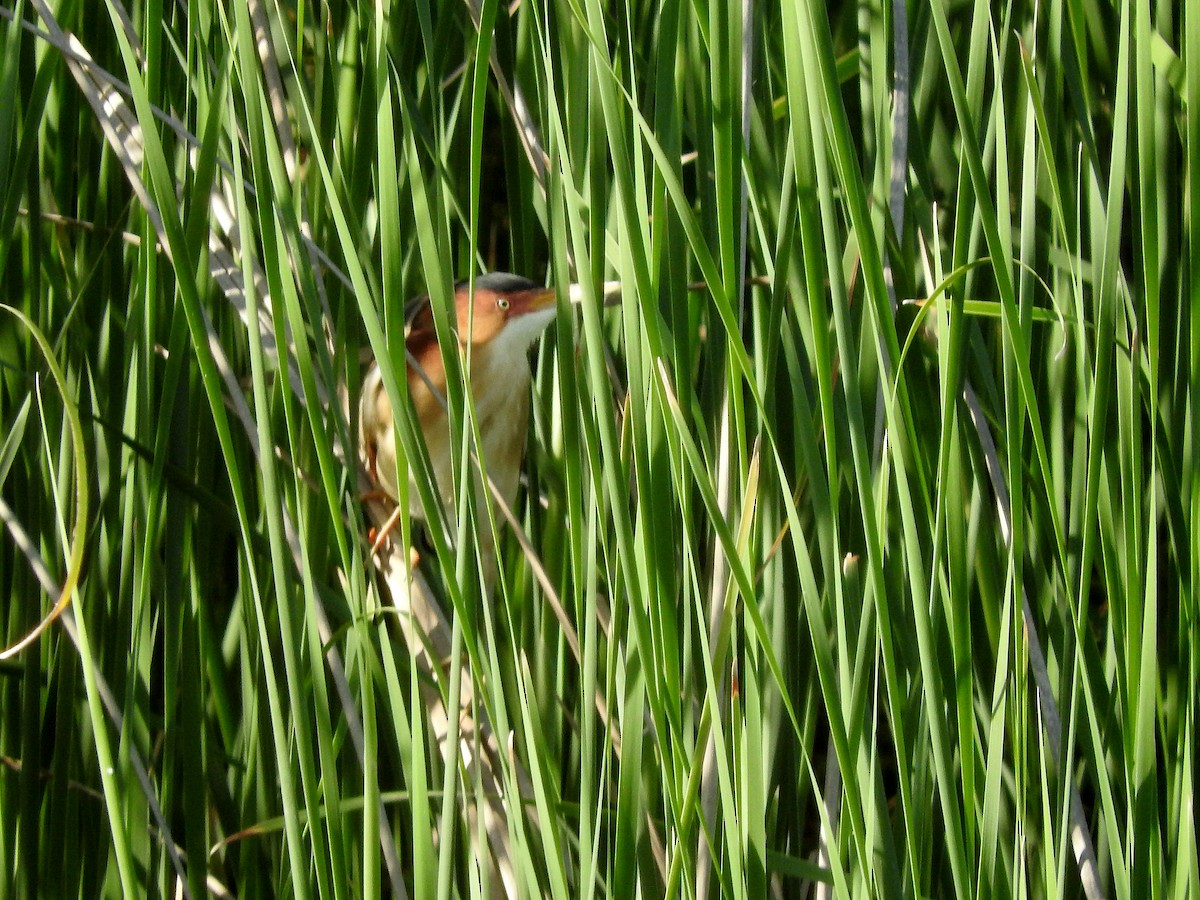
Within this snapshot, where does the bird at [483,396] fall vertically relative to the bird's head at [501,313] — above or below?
below

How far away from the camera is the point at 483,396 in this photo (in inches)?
45.6

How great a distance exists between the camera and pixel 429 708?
0.78m

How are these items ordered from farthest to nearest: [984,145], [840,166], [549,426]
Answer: [549,426]
[984,145]
[840,166]

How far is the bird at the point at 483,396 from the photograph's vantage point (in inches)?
42.0

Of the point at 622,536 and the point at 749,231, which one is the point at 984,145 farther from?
the point at 622,536

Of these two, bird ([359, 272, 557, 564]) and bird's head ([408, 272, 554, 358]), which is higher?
bird's head ([408, 272, 554, 358])

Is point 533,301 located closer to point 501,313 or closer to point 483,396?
point 501,313

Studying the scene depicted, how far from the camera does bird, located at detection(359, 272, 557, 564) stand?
107cm

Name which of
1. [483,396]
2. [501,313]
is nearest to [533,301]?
[501,313]

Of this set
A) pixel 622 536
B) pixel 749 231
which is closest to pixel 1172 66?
pixel 749 231

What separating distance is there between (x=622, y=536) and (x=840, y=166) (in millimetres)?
185

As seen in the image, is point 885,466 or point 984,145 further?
point 984,145

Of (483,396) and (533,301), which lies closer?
(533,301)

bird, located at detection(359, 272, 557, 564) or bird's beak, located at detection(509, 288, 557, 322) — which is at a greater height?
bird's beak, located at detection(509, 288, 557, 322)
